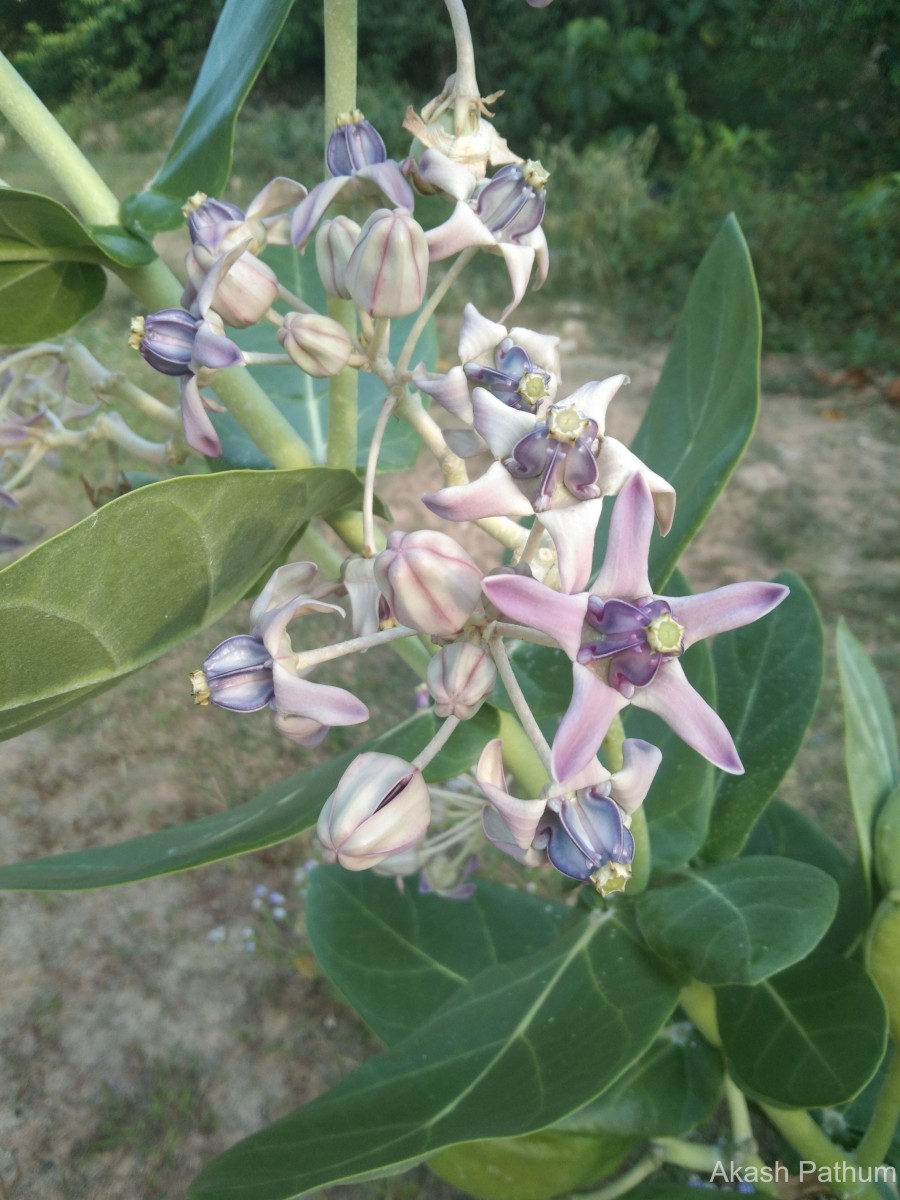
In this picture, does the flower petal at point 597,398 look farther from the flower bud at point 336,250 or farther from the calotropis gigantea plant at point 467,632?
the flower bud at point 336,250

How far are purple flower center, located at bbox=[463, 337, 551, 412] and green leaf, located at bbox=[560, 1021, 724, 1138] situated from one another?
0.53m

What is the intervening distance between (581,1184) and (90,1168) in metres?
0.54

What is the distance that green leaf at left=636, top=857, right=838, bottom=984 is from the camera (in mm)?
551

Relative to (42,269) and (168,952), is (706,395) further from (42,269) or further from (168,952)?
(168,952)

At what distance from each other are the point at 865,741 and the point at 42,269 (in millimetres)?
629

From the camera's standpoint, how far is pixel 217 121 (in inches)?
21.4

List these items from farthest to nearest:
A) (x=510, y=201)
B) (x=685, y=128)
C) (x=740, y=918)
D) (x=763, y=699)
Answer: (x=685, y=128) < (x=763, y=699) < (x=740, y=918) < (x=510, y=201)

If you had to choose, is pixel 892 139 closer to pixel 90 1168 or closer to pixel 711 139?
pixel 711 139

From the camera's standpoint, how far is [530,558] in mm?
453

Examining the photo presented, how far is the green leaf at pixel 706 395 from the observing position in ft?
1.82

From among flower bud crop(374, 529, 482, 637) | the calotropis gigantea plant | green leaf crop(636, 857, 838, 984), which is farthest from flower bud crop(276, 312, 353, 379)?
green leaf crop(636, 857, 838, 984)

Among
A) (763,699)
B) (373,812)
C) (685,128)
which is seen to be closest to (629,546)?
(373,812)

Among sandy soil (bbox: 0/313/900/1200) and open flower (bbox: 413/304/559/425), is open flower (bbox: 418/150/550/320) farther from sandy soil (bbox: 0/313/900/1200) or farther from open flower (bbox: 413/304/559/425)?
sandy soil (bbox: 0/313/900/1200)

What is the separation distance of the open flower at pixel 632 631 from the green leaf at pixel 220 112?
11.9 inches
